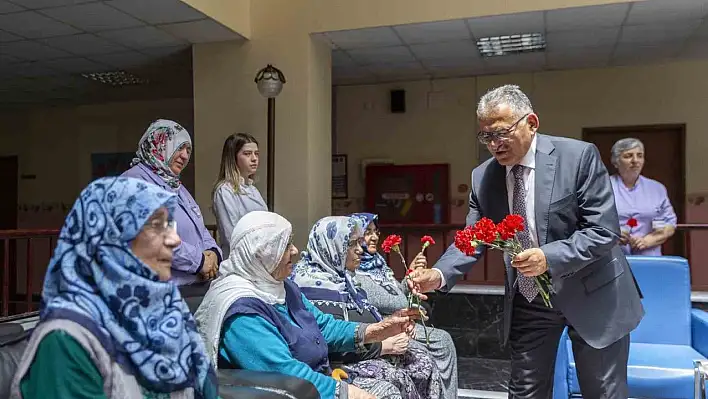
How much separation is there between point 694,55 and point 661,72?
Result: 0.37m

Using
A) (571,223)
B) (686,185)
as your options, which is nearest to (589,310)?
(571,223)

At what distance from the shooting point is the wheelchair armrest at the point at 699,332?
2.71 m

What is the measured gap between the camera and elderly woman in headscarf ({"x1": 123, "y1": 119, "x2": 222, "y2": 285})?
2.84 meters

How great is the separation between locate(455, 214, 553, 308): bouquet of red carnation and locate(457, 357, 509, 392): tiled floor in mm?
2042

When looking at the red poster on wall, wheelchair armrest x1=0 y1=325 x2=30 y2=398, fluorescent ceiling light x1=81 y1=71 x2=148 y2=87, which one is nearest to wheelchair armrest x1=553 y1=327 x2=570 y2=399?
wheelchair armrest x1=0 y1=325 x2=30 y2=398

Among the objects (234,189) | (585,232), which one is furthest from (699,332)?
(234,189)

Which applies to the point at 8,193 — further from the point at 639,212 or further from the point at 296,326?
the point at 639,212

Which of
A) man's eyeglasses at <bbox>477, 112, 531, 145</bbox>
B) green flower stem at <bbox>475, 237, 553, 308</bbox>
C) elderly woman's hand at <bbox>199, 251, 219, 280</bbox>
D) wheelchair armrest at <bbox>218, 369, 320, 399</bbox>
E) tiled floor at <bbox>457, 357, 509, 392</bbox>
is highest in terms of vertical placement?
man's eyeglasses at <bbox>477, 112, 531, 145</bbox>

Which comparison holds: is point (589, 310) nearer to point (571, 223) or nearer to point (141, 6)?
point (571, 223)

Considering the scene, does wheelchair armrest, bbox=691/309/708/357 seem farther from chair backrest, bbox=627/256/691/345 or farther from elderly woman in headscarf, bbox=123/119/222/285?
elderly woman in headscarf, bbox=123/119/222/285

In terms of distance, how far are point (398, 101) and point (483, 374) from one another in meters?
3.38

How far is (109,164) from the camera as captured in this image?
24.3ft

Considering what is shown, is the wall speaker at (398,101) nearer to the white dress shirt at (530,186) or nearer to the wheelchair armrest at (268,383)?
the white dress shirt at (530,186)

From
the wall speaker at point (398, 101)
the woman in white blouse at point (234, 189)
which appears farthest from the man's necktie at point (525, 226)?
the wall speaker at point (398, 101)
